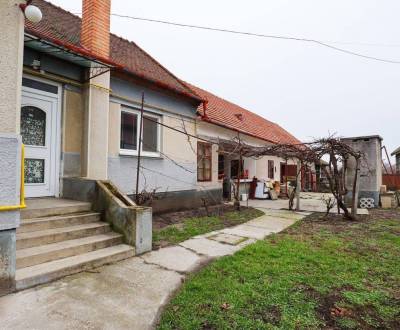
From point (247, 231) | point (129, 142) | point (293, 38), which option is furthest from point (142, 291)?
point (293, 38)

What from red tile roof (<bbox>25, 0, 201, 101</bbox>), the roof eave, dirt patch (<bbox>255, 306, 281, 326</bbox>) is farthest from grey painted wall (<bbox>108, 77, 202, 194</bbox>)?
dirt patch (<bbox>255, 306, 281, 326</bbox>)

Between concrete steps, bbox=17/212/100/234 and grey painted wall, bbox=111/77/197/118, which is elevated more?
grey painted wall, bbox=111/77/197/118

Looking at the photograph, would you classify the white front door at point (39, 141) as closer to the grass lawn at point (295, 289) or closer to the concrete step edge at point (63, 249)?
the concrete step edge at point (63, 249)

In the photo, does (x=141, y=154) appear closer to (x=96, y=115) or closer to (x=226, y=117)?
(x=96, y=115)

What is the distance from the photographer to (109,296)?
3168 mm

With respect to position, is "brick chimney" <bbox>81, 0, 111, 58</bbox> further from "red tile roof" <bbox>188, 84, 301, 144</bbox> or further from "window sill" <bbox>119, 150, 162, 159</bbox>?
"red tile roof" <bbox>188, 84, 301, 144</bbox>

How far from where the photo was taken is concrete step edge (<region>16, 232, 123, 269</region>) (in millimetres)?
3585

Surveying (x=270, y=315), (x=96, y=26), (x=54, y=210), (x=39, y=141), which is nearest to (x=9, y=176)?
(x=54, y=210)

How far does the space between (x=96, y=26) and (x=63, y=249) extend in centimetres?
548

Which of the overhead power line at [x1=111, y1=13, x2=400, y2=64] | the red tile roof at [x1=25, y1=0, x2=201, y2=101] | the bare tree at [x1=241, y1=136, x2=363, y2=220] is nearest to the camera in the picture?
the red tile roof at [x1=25, y1=0, x2=201, y2=101]

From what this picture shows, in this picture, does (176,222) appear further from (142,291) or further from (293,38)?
(293,38)

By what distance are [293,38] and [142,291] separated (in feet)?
35.2

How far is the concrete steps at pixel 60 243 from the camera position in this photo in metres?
3.52

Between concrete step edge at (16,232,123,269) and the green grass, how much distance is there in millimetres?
1071
